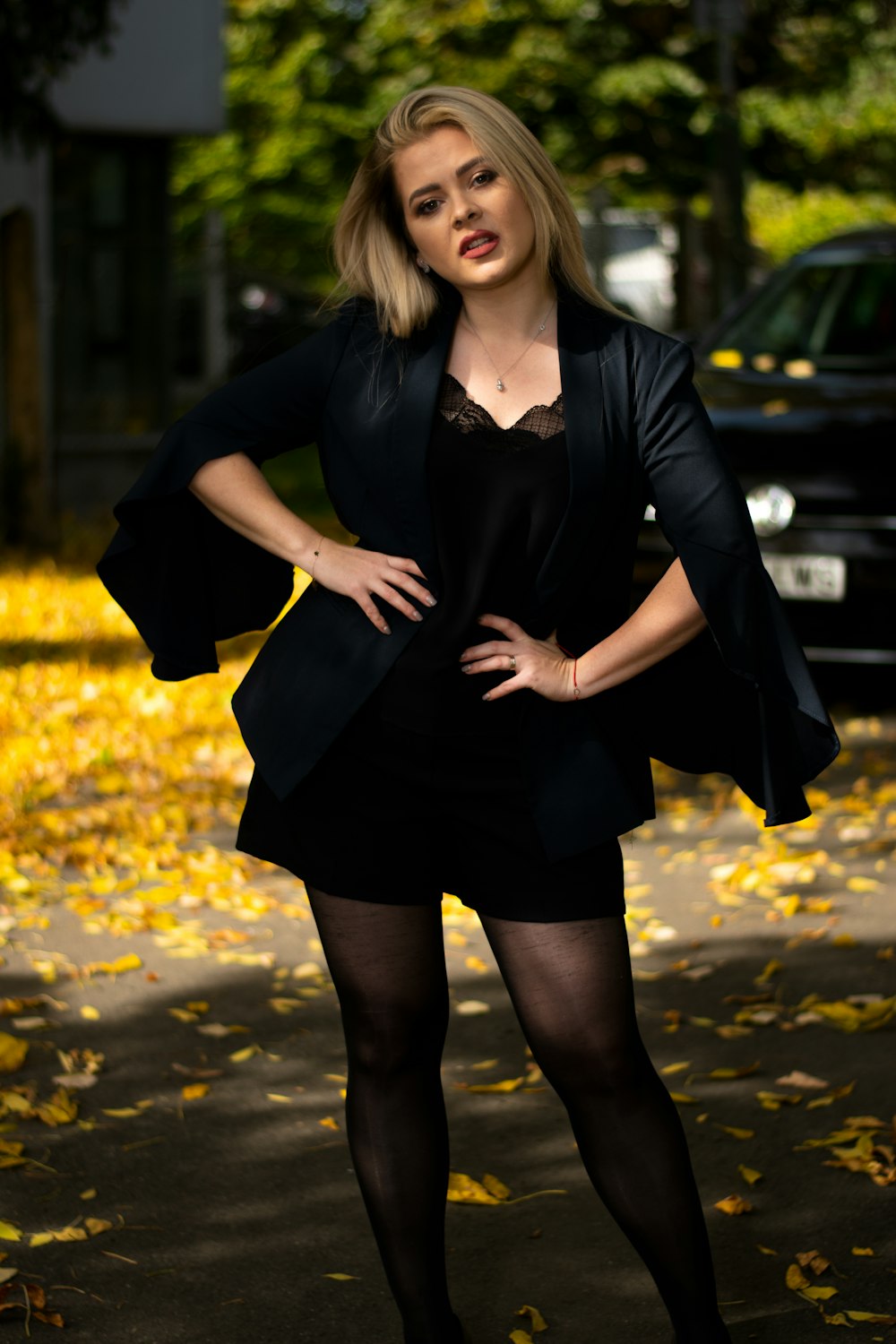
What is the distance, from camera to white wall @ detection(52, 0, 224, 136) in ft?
55.2

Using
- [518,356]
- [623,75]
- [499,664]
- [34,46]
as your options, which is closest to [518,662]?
[499,664]

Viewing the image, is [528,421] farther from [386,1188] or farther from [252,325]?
[252,325]

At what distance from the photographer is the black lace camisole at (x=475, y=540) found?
2.65 metres

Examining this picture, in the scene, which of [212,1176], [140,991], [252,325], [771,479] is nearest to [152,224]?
[252,325]

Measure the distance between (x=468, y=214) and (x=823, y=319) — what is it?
21.1 ft

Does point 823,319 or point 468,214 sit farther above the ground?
point 823,319

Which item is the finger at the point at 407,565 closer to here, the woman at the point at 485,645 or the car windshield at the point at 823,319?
the woman at the point at 485,645

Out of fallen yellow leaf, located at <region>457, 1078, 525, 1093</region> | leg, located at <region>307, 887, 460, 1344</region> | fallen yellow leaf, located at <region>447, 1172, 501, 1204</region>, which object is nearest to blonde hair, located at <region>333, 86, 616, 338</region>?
leg, located at <region>307, 887, 460, 1344</region>

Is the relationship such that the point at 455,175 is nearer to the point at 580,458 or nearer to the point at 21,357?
the point at 580,458

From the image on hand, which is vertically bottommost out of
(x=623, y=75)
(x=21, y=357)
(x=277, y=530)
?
(x=277, y=530)

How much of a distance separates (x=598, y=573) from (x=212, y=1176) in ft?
5.70

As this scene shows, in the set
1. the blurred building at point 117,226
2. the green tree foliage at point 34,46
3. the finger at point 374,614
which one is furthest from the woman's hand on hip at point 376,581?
the blurred building at point 117,226

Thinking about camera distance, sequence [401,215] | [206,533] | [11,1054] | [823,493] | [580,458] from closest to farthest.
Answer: [580,458] → [401,215] → [206,533] → [11,1054] → [823,493]

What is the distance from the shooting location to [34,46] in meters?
12.7
